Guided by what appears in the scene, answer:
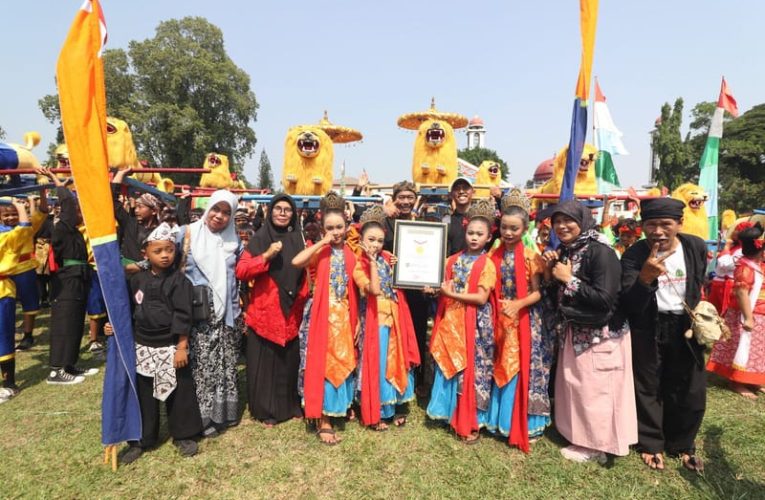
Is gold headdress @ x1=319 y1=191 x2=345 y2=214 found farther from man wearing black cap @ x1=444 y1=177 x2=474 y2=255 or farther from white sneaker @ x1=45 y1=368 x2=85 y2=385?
white sneaker @ x1=45 y1=368 x2=85 y2=385

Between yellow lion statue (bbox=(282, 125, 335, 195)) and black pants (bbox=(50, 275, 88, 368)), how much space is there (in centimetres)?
318

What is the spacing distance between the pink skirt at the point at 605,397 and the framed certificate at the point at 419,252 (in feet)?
4.24

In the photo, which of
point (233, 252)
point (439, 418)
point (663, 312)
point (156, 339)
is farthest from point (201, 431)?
point (663, 312)

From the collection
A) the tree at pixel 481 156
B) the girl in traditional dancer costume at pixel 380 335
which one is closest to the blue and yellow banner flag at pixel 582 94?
the girl in traditional dancer costume at pixel 380 335

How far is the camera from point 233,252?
11.3ft

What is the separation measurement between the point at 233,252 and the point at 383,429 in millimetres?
2115

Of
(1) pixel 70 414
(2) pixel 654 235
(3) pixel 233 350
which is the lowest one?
(1) pixel 70 414

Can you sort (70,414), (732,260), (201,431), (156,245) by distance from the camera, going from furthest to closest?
1. (732,260)
2. (70,414)
3. (201,431)
4. (156,245)

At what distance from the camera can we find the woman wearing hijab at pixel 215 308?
10.6 feet

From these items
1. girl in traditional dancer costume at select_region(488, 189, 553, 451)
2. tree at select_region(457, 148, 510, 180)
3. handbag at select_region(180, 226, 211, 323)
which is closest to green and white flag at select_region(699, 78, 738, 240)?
girl in traditional dancer costume at select_region(488, 189, 553, 451)

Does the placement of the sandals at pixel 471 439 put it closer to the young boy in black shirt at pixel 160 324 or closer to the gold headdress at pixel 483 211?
the gold headdress at pixel 483 211

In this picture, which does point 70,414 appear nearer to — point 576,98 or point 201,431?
point 201,431

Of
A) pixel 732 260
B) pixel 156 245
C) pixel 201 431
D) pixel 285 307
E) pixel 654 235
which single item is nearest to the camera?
pixel 654 235

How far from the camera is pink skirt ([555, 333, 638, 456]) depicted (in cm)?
296
